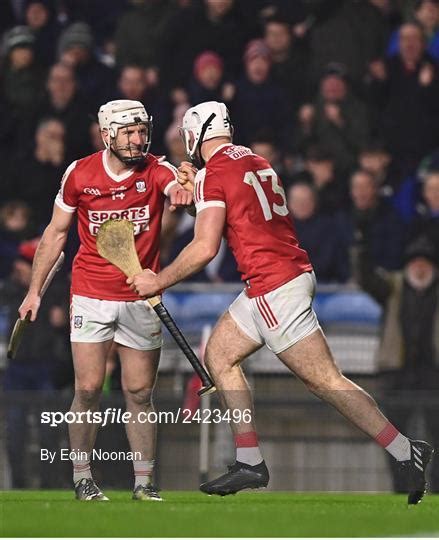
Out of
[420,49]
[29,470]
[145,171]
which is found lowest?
[29,470]

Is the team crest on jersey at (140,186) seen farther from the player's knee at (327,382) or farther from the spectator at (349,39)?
the spectator at (349,39)

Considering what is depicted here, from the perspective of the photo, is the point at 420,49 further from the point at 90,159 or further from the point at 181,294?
the point at 90,159

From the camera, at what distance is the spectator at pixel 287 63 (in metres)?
17.8

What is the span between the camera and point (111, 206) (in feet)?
34.7

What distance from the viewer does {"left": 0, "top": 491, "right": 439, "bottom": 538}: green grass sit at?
823cm

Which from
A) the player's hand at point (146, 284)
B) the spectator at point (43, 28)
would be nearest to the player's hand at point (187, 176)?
the player's hand at point (146, 284)

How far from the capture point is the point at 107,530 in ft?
27.1

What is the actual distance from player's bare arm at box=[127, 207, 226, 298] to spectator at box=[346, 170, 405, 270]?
5.54 metres

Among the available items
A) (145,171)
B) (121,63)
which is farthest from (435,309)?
(121,63)

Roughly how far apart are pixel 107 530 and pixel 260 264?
7.47ft

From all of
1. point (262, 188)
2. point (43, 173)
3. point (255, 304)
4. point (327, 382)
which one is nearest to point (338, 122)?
point (43, 173)

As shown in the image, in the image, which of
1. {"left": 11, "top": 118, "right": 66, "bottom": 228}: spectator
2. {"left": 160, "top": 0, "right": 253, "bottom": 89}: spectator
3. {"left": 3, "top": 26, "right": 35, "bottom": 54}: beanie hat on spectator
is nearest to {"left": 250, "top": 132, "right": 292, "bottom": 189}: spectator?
{"left": 160, "top": 0, "right": 253, "bottom": 89}: spectator

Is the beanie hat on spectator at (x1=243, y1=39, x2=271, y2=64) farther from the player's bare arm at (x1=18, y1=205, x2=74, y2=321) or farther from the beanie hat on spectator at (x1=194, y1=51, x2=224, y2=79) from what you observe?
the player's bare arm at (x1=18, y1=205, x2=74, y2=321)

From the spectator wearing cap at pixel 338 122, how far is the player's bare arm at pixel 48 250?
263 inches
